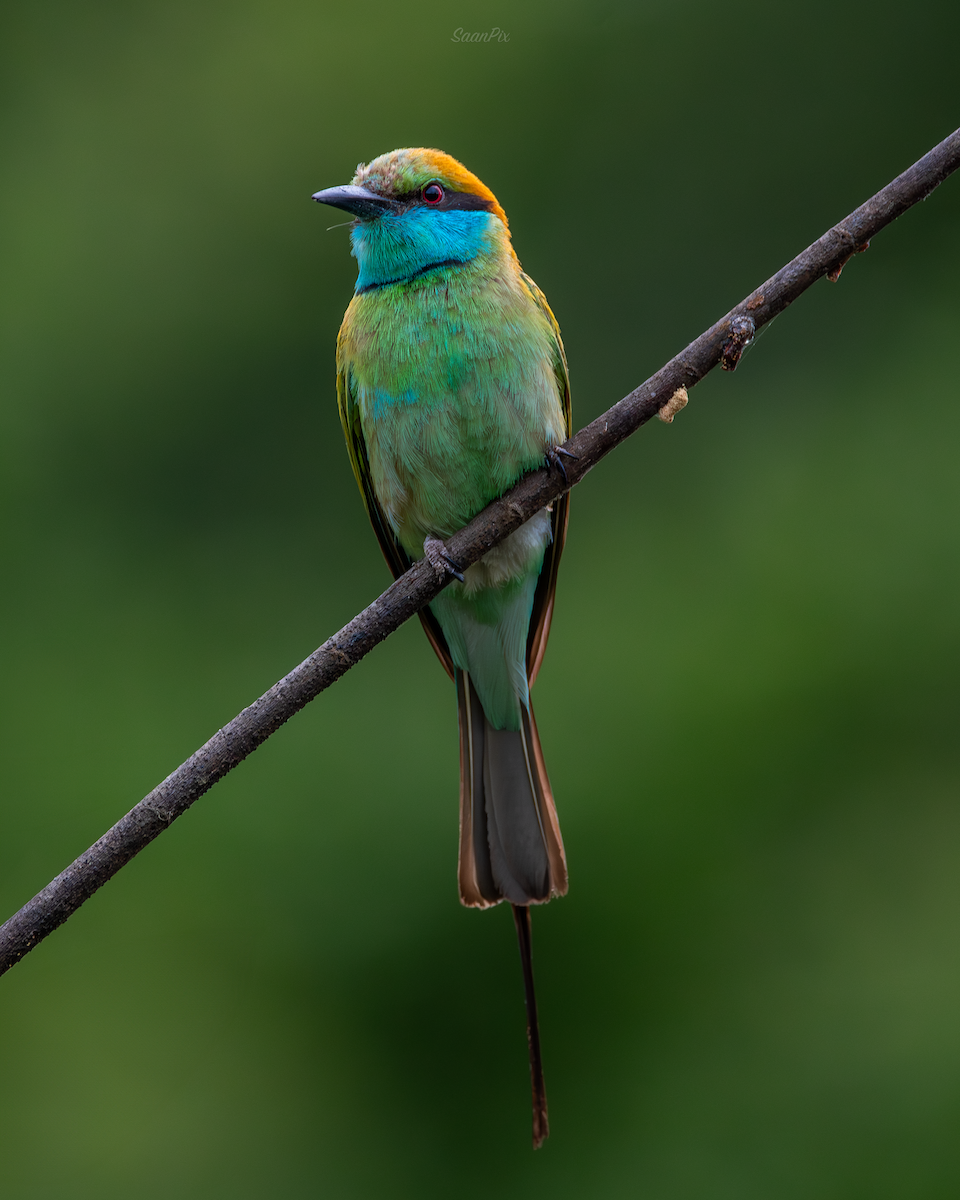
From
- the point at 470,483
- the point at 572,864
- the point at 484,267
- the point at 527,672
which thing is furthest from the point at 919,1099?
the point at 484,267

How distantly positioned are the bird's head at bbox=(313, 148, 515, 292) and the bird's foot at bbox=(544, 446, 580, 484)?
0.39m

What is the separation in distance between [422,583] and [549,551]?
2.43 feet

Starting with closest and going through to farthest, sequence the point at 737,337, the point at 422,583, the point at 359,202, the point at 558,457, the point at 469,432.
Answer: the point at 737,337 < the point at 422,583 < the point at 558,457 < the point at 469,432 < the point at 359,202

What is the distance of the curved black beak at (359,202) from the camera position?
6.43ft

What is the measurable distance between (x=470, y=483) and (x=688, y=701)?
Answer: 1402mm

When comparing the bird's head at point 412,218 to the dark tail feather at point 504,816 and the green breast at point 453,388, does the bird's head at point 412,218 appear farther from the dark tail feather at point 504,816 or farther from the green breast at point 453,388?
the dark tail feather at point 504,816

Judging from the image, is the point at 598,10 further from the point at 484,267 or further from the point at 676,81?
the point at 484,267

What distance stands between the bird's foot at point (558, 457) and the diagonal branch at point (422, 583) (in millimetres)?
11

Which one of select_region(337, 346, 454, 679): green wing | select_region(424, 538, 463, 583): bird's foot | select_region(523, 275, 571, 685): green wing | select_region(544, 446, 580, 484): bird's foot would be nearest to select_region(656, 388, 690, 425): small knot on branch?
select_region(544, 446, 580, 484): bird's foot

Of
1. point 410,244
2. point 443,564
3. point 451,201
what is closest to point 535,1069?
point 443,564

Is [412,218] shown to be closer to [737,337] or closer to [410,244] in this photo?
[410,244]

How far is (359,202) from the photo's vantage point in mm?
1967

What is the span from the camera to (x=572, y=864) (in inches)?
115

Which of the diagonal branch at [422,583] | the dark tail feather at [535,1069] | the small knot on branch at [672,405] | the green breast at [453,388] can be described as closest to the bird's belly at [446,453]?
the green breast at [453,388]
